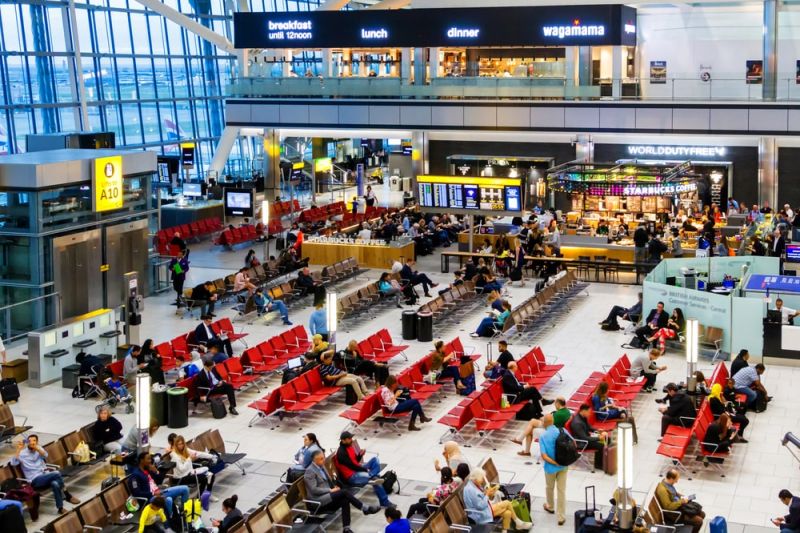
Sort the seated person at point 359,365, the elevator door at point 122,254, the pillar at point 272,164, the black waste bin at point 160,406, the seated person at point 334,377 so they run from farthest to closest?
the pillar at point 272,164
the elevator door at point 122,254
the seated person at point 359,365
the seated person at point 334,377
the black waste bin at point 160,406

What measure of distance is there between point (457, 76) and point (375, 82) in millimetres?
3092

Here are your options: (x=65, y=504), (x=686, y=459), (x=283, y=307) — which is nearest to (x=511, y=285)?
(x=283, y=307)

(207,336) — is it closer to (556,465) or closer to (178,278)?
(178,278)

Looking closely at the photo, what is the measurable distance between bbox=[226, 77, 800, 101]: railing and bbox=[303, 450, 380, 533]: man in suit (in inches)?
1124

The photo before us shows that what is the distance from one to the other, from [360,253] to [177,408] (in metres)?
15.3

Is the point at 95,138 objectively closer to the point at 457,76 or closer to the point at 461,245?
the point at 461,245

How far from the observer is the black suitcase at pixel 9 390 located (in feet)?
65.5

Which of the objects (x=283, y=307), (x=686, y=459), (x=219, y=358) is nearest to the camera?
(x=686, y=459)

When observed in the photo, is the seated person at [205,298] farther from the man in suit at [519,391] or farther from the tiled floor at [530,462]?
the man in suit at [519,391]

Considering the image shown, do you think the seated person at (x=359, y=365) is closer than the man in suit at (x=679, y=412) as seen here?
No

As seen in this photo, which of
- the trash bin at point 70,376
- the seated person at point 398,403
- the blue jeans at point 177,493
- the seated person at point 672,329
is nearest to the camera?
the blue jeans at point 177,493

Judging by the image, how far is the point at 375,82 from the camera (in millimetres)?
43906

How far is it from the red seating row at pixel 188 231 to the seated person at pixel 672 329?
15.6m

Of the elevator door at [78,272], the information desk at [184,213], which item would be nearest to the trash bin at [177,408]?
the elevator door at [78,272]
